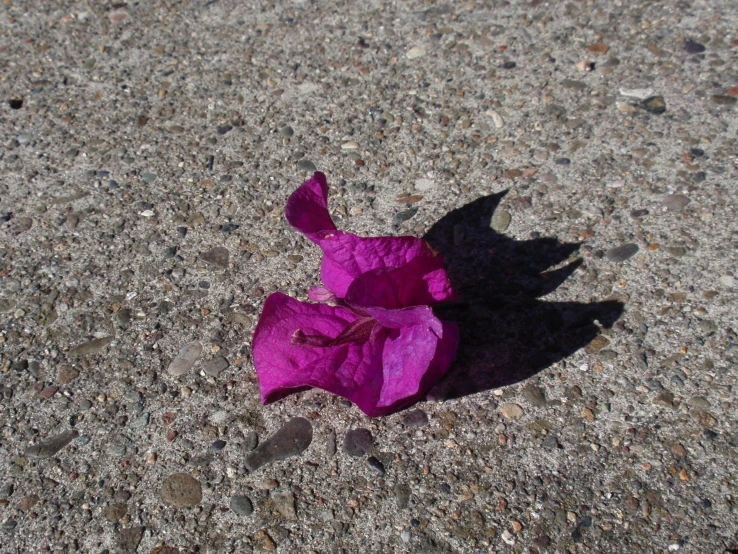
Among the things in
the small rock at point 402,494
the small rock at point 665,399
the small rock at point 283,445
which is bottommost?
the small rock at point 402,494

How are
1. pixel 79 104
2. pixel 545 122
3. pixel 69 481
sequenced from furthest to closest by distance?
pixel 79 104 → pixel 545 122 → pixel 69 481

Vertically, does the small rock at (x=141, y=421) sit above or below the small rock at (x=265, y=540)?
above

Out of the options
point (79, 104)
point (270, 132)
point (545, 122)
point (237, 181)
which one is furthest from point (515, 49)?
point (79, 104)

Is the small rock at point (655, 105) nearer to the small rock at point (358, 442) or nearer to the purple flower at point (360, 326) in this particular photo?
the purple flower at point (360, 326)

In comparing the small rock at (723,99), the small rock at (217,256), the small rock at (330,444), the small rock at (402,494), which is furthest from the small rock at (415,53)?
the small rock at (402,494)

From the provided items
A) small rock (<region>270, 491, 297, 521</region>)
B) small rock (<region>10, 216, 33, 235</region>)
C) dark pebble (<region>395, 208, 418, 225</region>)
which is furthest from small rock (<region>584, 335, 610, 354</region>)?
small rock (<region>10, 216, 33, 235</region>)

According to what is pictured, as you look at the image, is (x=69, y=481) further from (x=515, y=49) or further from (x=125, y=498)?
(x=515, y=49)

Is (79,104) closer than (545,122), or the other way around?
(545,122)
